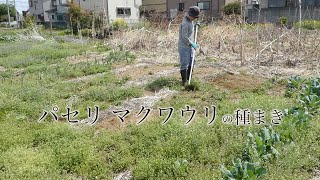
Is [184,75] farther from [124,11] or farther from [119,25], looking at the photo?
[124,11]

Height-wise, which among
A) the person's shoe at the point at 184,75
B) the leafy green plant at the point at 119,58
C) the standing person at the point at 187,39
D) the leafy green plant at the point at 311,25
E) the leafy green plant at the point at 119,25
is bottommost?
the person's shoe at the point at 184,75

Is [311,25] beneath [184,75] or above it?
above

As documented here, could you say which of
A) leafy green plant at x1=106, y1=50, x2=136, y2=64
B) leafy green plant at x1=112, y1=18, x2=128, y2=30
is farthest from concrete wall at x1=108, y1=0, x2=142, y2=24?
leafy green plant at x1=106, y1=50, x2=136, y2=64

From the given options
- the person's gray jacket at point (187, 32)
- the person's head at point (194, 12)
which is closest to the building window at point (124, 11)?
the person's gray jacket at point (187, 32)

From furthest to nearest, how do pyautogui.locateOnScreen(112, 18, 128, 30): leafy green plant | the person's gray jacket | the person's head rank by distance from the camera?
pyautogui.locateOnScreen(112, 18, 128, 30): leafy green plant, the person's gray jacket, the person's head

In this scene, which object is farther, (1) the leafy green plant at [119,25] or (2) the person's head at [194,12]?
(1) the leafy green plant at [119,25]

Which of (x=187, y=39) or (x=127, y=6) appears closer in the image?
(x=187, y=39)

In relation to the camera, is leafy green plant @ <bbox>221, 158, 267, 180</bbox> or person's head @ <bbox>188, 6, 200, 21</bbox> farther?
person's head @ <bbox>188, 6, 200, 21</bbox>

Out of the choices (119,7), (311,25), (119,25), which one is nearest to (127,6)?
(119,7)

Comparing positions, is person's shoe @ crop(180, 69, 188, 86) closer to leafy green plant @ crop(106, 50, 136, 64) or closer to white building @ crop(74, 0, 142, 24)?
leafy green plant @ crop(106, 50, 136, 64)

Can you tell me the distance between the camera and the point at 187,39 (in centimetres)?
566

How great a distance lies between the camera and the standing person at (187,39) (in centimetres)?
549

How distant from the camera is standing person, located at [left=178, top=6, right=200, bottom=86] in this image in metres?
5.49

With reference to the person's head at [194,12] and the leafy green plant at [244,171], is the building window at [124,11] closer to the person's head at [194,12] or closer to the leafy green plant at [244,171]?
the person's head at [194,12]
